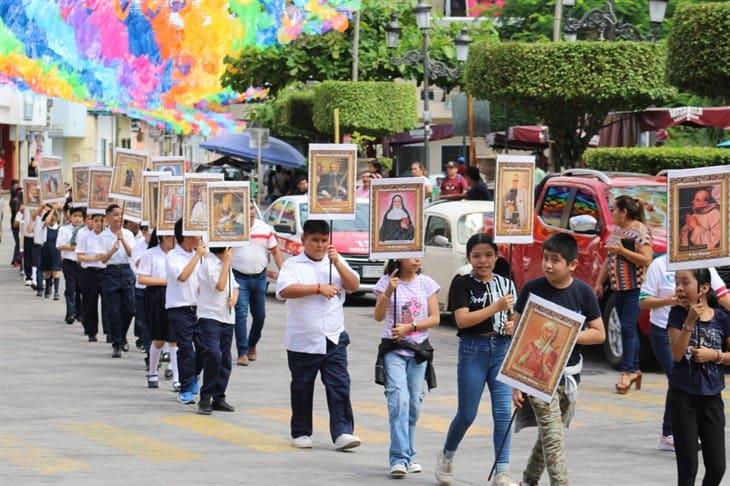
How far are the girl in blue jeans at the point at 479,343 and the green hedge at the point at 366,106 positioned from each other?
26428 millimetres

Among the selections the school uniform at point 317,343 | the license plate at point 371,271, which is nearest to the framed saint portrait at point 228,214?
the school uniform at point 317,343

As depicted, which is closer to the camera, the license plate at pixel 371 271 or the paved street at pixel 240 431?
the paved street at pixel 240 431

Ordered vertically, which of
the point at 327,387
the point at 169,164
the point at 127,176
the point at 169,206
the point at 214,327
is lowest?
the point at 327,387

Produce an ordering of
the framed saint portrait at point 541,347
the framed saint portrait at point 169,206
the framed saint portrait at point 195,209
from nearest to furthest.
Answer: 1. the framed saint portrait at point 541,347
2. the framed saint portrait at point 195,209
3. the framed saint portrait at point 169,206

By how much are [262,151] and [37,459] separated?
130ft

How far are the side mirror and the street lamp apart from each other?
1496 centimetres

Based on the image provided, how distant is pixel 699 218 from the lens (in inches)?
368

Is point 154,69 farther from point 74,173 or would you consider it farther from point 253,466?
point 253,466

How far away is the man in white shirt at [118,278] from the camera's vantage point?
704 inches

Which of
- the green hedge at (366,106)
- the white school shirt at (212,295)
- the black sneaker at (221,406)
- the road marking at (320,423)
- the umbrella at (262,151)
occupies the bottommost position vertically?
the road marking at (320,423)

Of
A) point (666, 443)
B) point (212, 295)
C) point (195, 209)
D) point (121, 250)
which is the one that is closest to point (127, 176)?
point (121, 250)

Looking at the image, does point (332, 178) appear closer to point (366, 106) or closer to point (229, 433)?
point (229, 433)

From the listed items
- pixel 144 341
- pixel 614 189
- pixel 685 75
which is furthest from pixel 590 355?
pixel 144 341

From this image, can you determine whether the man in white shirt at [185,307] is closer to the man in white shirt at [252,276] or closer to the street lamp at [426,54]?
the man in white shirt at [252,276]
